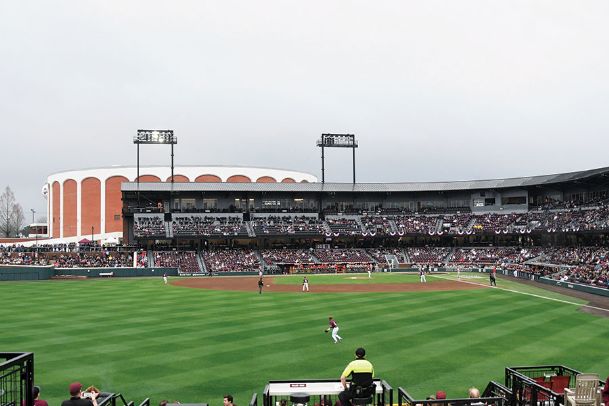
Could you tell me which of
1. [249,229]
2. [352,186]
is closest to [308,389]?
[249,229]

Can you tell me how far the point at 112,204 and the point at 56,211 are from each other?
1442 centimetres

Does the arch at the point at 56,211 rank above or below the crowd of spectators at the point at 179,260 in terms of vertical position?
above

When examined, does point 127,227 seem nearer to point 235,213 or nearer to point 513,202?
point 235,213

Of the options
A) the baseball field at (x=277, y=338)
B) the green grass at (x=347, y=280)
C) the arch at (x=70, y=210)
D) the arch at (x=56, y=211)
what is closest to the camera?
the baseball field at (x=277, y=338)

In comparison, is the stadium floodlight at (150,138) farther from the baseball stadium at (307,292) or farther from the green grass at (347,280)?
the green grass at (347,280)

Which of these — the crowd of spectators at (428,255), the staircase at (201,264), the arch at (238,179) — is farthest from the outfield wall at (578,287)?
the arch at (238,179)

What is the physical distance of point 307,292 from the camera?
43.6 metres

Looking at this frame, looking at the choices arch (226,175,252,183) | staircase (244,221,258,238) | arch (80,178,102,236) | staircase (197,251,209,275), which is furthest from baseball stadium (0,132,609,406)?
staircase (244,221,258,238)

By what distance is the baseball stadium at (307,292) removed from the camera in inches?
637

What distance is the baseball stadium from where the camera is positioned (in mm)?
16188

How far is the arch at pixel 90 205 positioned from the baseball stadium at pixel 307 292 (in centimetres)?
30

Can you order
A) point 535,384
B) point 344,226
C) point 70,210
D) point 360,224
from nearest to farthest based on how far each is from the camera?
point 535,384 → point 344,226 → point 360,224 → point 70,210

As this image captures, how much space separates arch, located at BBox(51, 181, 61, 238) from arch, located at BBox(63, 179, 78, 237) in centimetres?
260

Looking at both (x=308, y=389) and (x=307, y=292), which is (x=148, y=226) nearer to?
(x=307, y=292)
